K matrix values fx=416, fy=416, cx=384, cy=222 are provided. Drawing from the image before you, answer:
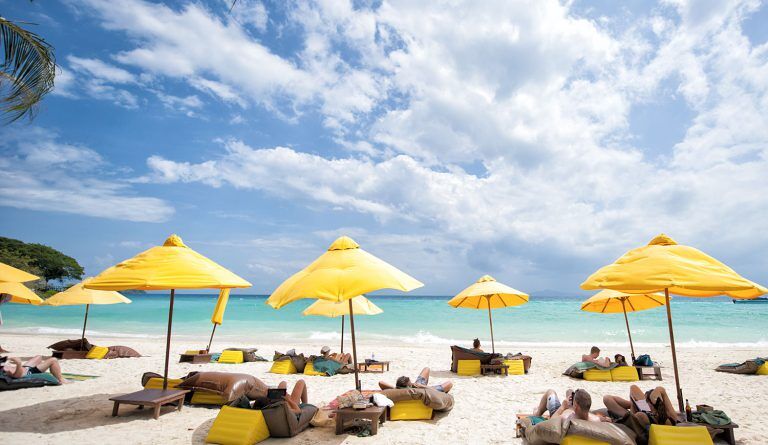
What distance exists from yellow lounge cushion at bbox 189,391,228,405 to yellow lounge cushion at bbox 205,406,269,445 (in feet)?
5.73

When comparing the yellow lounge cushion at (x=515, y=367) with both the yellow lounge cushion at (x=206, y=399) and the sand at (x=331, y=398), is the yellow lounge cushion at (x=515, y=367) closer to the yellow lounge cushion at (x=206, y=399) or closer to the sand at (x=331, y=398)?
the sand at (x=331, y=398)

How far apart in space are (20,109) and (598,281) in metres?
8.79

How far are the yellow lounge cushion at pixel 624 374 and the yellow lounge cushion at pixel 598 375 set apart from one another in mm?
106

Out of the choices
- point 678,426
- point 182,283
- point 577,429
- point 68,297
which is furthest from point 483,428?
point 68,297

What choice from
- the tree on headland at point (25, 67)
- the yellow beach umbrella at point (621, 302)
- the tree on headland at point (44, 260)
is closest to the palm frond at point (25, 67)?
the tree on headland at point (25, 67)

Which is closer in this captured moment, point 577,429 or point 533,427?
point 577,429

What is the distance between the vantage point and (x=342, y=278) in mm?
5156

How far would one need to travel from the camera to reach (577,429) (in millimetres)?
4367

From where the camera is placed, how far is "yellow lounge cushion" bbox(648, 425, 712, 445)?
4.45 meters

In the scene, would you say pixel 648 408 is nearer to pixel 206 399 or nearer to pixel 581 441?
pixel 581 441

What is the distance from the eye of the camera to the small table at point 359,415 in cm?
546

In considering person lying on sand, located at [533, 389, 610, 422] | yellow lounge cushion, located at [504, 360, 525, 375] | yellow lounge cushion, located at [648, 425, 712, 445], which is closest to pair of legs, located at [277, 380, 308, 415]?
person lying on sand, located at [533, 389, 610, 422]

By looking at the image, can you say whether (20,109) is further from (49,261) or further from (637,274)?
(49,261)

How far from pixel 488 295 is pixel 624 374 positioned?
3.65 meters
